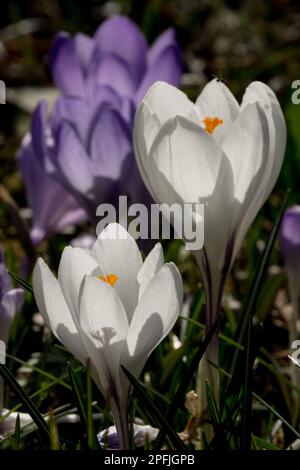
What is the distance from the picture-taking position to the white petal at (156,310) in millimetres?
818

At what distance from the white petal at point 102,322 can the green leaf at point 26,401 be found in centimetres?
7

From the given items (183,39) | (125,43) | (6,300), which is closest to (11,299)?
(6,300)

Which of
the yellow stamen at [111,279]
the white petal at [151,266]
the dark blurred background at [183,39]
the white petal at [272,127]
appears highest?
the dark blurred background at [183,39]

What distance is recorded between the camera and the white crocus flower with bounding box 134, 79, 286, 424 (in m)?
0.89

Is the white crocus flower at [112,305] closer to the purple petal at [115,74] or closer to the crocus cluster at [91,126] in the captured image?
the crocus cluster at [91,126]

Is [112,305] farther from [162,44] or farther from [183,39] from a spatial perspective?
[183,39]

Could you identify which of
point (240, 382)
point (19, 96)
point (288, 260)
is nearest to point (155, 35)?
point (19, 96)

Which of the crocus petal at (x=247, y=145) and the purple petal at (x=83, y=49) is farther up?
the purple petal at (x=83, y=49)

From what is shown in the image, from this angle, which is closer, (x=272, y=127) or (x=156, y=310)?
(x=156, y=310)

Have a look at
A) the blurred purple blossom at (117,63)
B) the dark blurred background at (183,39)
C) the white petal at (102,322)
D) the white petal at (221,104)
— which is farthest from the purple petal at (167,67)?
the dark blurred background at (183,39)

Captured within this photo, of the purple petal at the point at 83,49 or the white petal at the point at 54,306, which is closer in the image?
the white petal at the point at 54,306

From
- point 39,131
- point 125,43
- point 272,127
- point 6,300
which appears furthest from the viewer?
point 125,43

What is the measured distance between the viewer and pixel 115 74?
4.76ft

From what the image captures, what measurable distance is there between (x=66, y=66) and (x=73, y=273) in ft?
2.27
